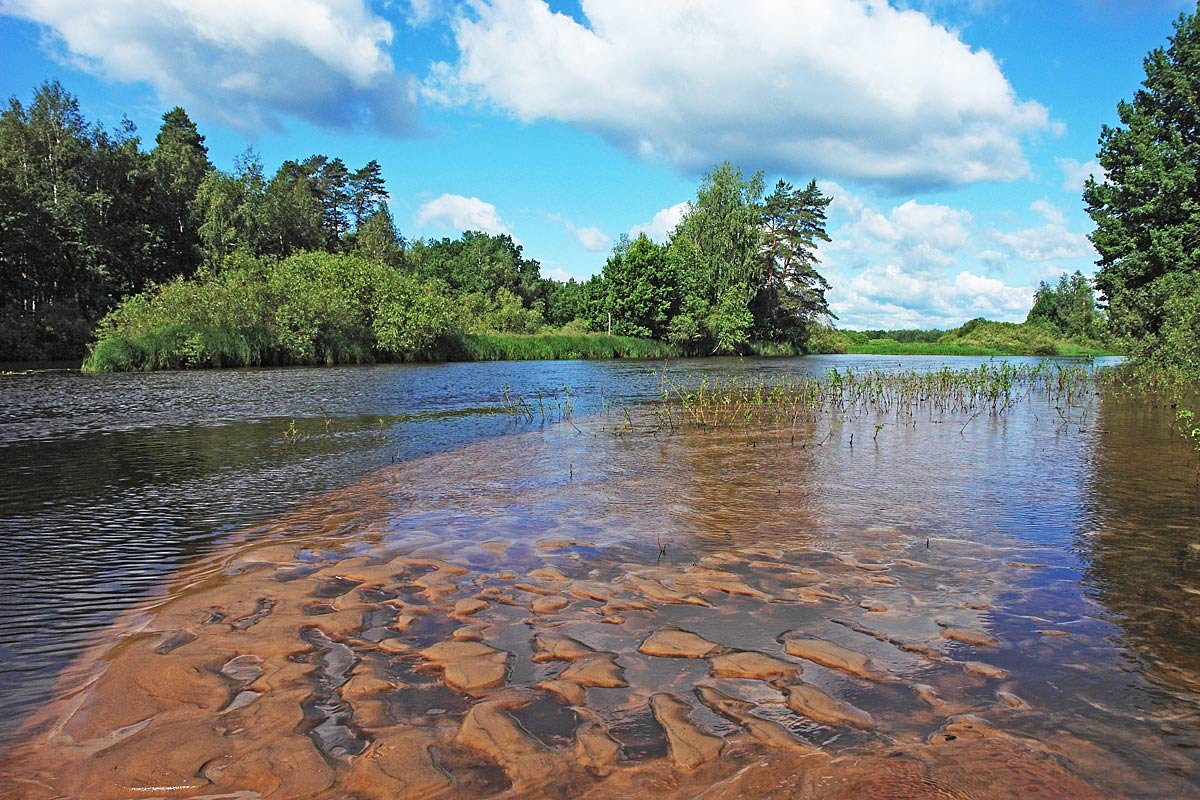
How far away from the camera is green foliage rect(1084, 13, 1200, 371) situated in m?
26.1

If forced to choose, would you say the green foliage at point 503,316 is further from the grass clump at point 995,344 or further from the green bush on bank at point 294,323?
the grass clump at point 995,344

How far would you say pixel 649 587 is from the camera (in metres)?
4.50

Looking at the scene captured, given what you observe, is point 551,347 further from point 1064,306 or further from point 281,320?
point 1064,306

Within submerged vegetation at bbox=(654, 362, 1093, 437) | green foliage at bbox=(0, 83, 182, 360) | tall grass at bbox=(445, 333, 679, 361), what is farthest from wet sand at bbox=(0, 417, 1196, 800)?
green foliage at bbox=(0, 83, 182, 360)

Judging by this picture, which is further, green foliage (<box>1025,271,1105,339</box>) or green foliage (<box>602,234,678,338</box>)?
green foliage (<box>1025,271,1105,339</box>)

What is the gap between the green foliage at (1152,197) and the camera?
85.5 feet

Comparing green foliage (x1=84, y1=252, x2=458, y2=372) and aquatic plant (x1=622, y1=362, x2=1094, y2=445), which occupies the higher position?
green foliage (x1=84, y1=252, x2=458, y2=372)

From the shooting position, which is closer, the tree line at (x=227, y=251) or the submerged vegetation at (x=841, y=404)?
the submerged vegetation at (x=841, y=404)

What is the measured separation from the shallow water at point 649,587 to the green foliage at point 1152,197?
71.4 ft

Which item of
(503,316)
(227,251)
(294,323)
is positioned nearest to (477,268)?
(503,316)

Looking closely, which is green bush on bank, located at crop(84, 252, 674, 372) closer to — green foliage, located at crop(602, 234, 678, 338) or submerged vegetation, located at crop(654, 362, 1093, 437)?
green foliage, located at crop(602, 234, 678, 338)

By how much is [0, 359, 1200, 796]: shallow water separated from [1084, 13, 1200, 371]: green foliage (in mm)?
21774

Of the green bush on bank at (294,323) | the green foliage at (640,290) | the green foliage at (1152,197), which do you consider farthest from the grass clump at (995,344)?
the green bush on bank at (294,323)

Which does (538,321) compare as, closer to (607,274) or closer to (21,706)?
(607,274)
